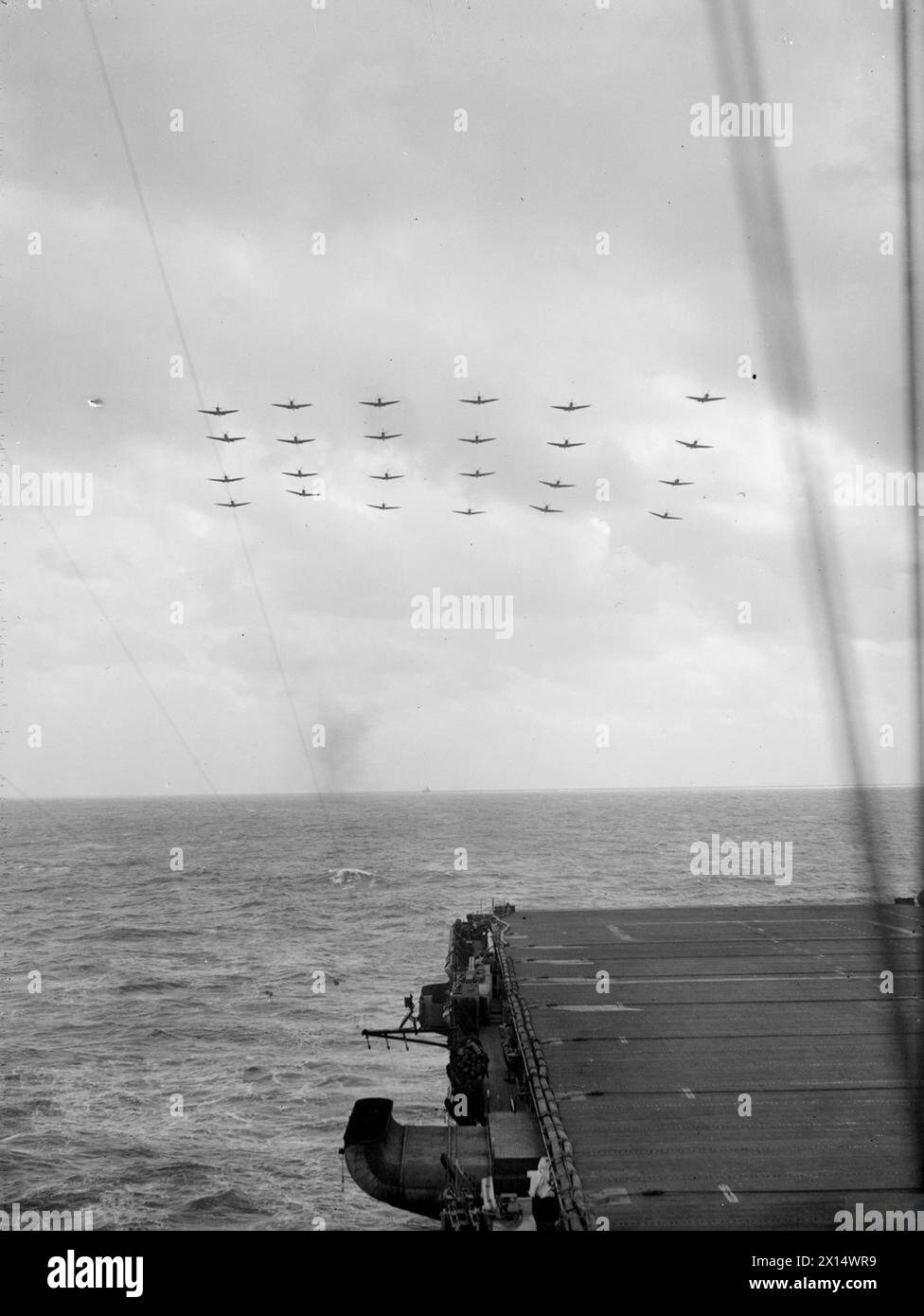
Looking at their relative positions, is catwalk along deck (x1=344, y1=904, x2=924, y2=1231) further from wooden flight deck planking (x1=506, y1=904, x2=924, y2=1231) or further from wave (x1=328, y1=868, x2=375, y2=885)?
wave (x1=328, y1=868, x2=375, y2=885)

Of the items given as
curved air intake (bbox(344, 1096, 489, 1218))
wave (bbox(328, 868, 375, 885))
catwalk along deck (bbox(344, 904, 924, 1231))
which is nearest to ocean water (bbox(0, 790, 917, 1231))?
wave (bbox(328, 868, 375, 885))

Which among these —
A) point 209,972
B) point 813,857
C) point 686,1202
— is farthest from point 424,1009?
point 813,857

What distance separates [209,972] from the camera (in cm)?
6712

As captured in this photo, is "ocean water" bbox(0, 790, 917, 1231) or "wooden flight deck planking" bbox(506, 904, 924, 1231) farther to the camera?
"ocean water" bbox(0, 790, 917, 1231)

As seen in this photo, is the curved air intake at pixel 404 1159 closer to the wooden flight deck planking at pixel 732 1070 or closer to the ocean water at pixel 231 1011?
the wooden flight deck planking at pixel 732 1070

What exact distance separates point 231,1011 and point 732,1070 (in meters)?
36.4

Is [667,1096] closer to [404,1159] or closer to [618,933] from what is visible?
[404,1159]

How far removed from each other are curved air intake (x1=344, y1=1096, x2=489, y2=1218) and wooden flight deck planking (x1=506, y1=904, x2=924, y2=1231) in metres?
2.12

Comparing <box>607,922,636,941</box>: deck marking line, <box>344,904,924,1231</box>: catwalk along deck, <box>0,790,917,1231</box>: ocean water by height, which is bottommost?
<box>0,790,917,1231</box>: ocean water

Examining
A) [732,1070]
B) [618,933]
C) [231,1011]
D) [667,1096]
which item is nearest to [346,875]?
[231,1011]

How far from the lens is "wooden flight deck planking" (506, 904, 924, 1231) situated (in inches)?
734

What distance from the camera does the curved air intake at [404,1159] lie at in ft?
71.2

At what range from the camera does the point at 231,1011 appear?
56.6 meters
